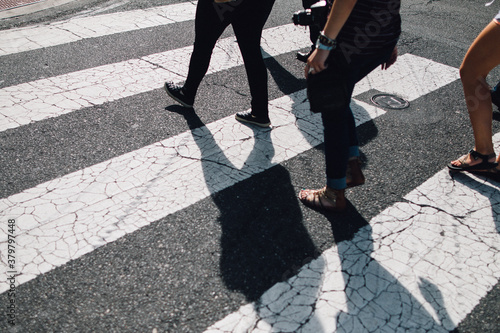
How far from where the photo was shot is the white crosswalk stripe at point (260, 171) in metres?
2.29

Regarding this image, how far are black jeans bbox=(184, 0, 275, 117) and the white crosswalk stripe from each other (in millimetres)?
382

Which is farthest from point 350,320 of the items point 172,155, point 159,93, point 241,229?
point 159,93

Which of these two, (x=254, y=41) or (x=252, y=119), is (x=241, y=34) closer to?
(x=254, y=41)

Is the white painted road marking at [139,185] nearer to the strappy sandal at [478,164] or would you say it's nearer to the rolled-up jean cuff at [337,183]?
the rolled-up jean cuff at [337,183]

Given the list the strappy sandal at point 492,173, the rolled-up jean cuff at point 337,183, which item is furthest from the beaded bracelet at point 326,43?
the strappy sandal at point 492,173

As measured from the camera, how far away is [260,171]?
333 centimetres

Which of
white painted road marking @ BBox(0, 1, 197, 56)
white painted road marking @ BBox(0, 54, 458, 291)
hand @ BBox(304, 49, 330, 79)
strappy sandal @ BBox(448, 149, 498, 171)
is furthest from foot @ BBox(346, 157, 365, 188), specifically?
white painted road marking @ BBox(0, 1, 197, 56)

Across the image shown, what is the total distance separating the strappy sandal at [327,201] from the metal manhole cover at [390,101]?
6.01 ft

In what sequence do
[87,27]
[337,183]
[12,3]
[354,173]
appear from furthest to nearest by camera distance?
[12,3] < [87,27] < [354,173] < [337,183]

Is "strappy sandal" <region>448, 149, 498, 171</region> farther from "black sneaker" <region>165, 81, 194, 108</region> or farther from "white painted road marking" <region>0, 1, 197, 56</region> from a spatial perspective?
"white painted road marking" <region>0, 1, 197, 56</region>

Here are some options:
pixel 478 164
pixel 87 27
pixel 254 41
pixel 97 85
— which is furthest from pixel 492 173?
pixel 87 27

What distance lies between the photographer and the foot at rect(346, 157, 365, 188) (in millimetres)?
2992

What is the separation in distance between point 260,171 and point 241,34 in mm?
1083

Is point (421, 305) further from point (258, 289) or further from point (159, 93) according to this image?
point (159, 93)
